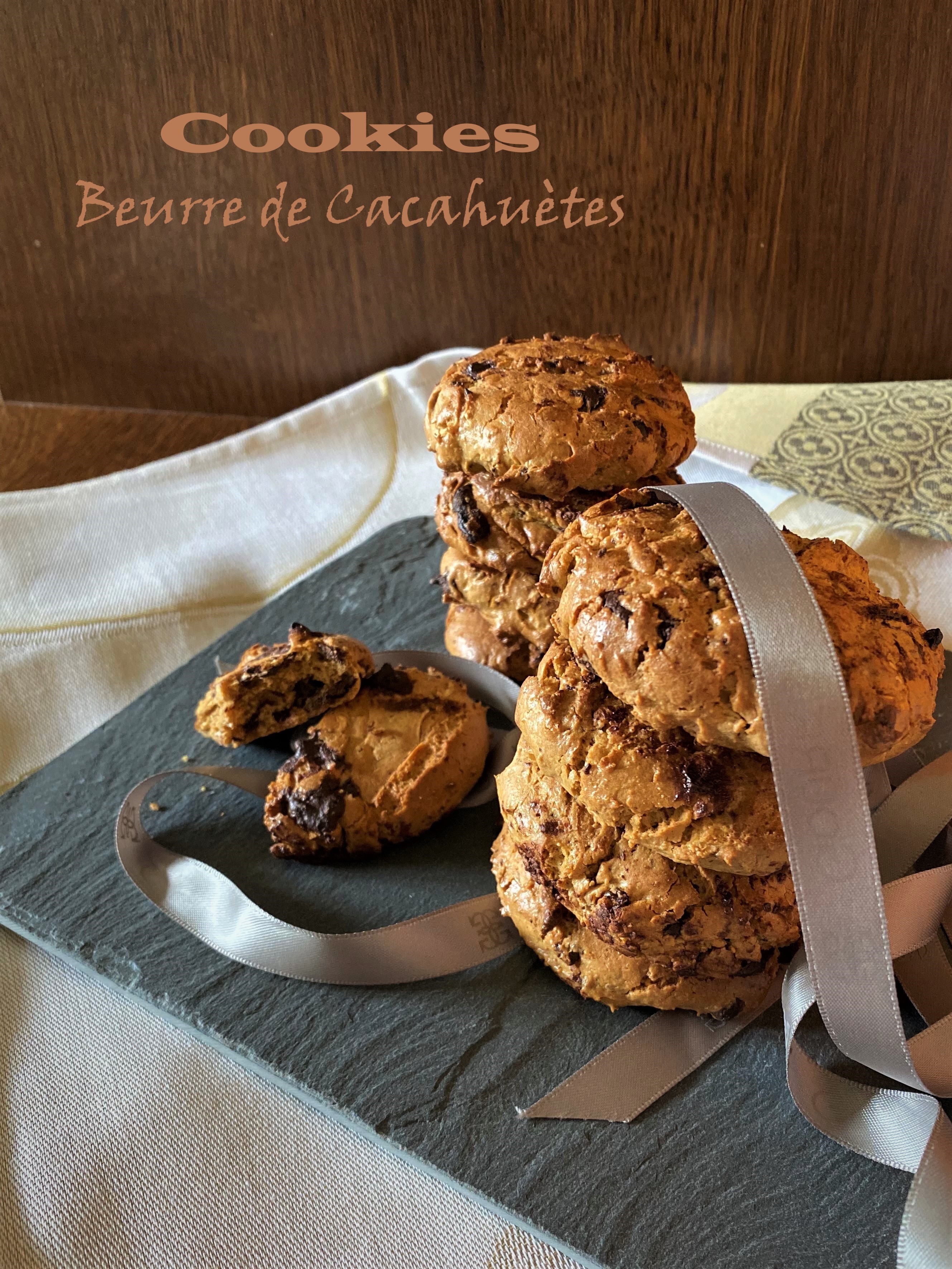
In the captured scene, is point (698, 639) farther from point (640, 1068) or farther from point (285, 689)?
point (285, 689)

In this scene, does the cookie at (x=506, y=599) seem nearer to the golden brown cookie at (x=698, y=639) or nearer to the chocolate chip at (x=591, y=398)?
A: the chocolate chip at (x=591, y=398)

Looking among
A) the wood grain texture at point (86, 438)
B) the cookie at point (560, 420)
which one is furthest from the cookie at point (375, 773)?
the wood grain texture at point (86, 438)

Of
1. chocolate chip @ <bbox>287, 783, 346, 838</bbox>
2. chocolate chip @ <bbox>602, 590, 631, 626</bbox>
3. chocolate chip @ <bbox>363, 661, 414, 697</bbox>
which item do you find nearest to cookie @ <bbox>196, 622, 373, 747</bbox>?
chocolate chip @ <bbox>363, 661, 414, 697</bbox>

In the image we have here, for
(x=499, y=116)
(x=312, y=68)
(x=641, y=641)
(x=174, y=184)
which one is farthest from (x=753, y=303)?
(x=641, y=641)

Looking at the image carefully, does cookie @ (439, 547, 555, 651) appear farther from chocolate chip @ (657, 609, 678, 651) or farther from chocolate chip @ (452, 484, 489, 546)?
chocolate chip @ (657, 609, 678, 651)

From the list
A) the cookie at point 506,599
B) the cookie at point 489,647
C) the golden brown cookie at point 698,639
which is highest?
the golden brown cookie at point 698,639
